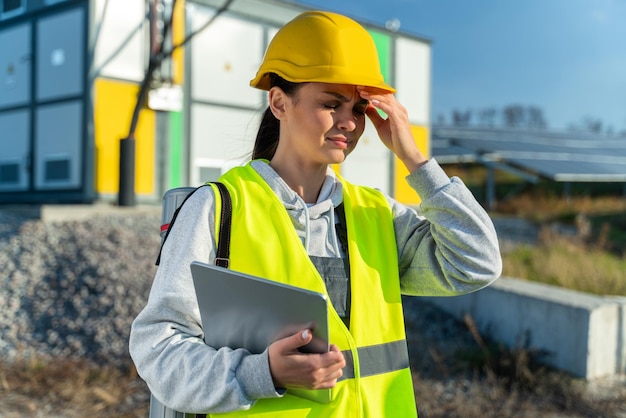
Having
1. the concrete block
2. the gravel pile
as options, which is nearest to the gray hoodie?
the concrete block

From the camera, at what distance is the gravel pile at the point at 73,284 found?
6.14 m

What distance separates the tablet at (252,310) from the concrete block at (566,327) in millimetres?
4480

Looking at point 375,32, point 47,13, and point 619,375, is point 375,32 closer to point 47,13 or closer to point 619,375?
point 47,13

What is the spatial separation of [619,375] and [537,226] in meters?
12.3

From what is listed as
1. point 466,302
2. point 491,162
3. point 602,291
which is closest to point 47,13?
point 466,302

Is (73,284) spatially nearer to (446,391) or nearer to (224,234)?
(446,391)

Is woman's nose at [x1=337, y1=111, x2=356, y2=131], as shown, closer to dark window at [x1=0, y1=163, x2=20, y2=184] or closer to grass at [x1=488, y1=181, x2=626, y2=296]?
grass at [x1=488, y1=181, x2=626, y2=296]

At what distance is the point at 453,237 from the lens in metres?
1.87

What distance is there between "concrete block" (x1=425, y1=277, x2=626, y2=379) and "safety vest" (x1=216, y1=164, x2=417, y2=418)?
4.07m

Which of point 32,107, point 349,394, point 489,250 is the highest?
point 32,107

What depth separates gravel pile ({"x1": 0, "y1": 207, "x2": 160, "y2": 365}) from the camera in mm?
6145

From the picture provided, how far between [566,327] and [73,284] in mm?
4741

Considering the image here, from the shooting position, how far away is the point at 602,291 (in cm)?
721

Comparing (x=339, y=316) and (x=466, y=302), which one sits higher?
(x=339, y=316)
